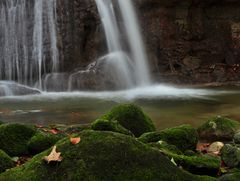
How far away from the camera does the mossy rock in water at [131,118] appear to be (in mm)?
6531

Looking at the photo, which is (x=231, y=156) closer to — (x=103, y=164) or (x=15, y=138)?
(x=103, y=164)

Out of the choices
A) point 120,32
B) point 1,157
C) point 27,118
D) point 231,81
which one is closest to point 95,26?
point 120,32

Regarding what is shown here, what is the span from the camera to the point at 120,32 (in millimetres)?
18625

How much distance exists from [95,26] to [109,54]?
1256mm

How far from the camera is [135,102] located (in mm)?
13078

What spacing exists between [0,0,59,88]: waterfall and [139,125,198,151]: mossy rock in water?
1220 centimetres

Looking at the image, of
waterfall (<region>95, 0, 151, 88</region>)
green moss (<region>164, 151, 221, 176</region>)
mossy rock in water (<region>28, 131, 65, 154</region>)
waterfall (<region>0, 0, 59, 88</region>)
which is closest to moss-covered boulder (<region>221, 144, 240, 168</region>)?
green moss (<region>164, 151, 221, 176</region>)

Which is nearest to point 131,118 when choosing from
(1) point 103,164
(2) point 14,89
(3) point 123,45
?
→ (1) point 103,164

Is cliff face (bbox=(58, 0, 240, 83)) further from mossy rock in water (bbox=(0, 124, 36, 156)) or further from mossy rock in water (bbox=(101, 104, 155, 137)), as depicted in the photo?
mossy rock in water (bbox=(0, 124, 36, 156))

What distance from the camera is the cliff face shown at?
18.2 m

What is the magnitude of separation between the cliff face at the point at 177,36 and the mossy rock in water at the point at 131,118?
11597mm

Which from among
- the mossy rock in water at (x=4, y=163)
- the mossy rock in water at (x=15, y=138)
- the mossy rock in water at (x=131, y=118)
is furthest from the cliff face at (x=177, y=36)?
the mossy rock in water at (x=4, y=163)

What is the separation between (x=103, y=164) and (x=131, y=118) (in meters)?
2.97

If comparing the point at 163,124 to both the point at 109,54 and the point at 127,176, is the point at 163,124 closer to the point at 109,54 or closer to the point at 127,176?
the point at 127,176
